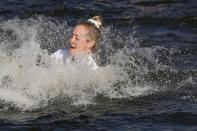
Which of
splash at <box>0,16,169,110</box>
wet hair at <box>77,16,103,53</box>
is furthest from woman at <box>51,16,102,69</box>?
splash at <box>0,16,169,110</box>

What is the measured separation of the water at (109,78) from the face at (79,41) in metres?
0.36

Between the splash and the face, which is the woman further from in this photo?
the splash

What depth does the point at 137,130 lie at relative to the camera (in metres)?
6.46

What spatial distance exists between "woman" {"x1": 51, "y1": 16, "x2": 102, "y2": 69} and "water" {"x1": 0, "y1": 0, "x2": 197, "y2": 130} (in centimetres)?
25

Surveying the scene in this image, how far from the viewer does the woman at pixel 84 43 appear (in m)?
8.52

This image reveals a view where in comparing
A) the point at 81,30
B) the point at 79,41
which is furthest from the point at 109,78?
the point at 81,30

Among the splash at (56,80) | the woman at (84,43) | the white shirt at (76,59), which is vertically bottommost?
the splash at (56,80)

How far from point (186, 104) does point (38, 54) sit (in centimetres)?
251

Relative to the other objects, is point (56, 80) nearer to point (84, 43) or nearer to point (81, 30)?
point (84, 43)

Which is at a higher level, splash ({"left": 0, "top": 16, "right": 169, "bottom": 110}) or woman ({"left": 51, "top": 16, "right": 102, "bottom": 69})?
woman ({"left": 51, "top": 16, "right": 102, "bottom": 69})

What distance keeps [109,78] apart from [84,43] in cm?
69

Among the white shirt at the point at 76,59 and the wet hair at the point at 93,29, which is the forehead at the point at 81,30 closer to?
the wet hair at the point at 93,29

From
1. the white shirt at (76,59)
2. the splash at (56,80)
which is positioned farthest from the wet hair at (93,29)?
the splash at (56,80)

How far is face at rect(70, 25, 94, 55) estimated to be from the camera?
8516mm
